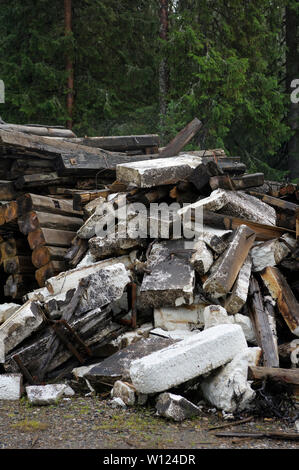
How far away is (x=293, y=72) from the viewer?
17438mm

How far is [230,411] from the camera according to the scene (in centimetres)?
473

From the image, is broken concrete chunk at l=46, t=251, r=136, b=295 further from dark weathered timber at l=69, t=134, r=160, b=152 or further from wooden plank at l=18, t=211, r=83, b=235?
dark weathered timber at l=69, t=134, r=160, b=152

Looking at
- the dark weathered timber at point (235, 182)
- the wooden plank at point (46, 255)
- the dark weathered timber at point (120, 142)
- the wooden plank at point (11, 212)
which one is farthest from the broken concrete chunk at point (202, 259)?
the dark weathered timber at point (120, 142)

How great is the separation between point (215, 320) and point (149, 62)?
12.5 metres

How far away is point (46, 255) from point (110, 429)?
12.2 feet

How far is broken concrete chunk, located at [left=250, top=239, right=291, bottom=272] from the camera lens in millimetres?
6453

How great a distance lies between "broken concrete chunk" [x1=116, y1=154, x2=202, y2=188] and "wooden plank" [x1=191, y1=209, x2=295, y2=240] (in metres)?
0.79

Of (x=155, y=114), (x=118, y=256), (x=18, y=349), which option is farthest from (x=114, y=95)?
(x=18, y=349)

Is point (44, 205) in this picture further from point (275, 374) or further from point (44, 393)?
point (275, 374)

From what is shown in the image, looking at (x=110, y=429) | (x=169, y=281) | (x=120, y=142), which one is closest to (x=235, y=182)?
(x=169, y=281)

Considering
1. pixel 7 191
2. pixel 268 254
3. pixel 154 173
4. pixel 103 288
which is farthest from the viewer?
pixel 7 191

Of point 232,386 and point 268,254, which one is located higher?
point 268,254

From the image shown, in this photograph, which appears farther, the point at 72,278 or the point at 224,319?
the point at 72,278

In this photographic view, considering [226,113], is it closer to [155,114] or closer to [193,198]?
[155,114]
